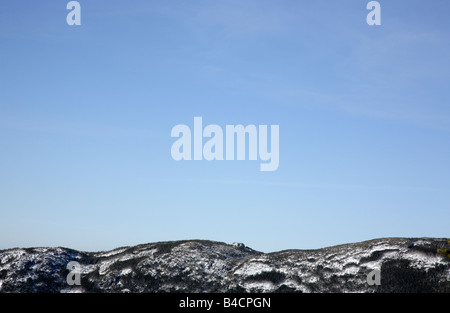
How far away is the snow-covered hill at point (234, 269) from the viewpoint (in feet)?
245

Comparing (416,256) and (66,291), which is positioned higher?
(416,256)

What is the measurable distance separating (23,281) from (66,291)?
899 cm

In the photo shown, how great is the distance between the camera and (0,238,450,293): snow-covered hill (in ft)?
245

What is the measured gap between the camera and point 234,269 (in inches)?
3349
